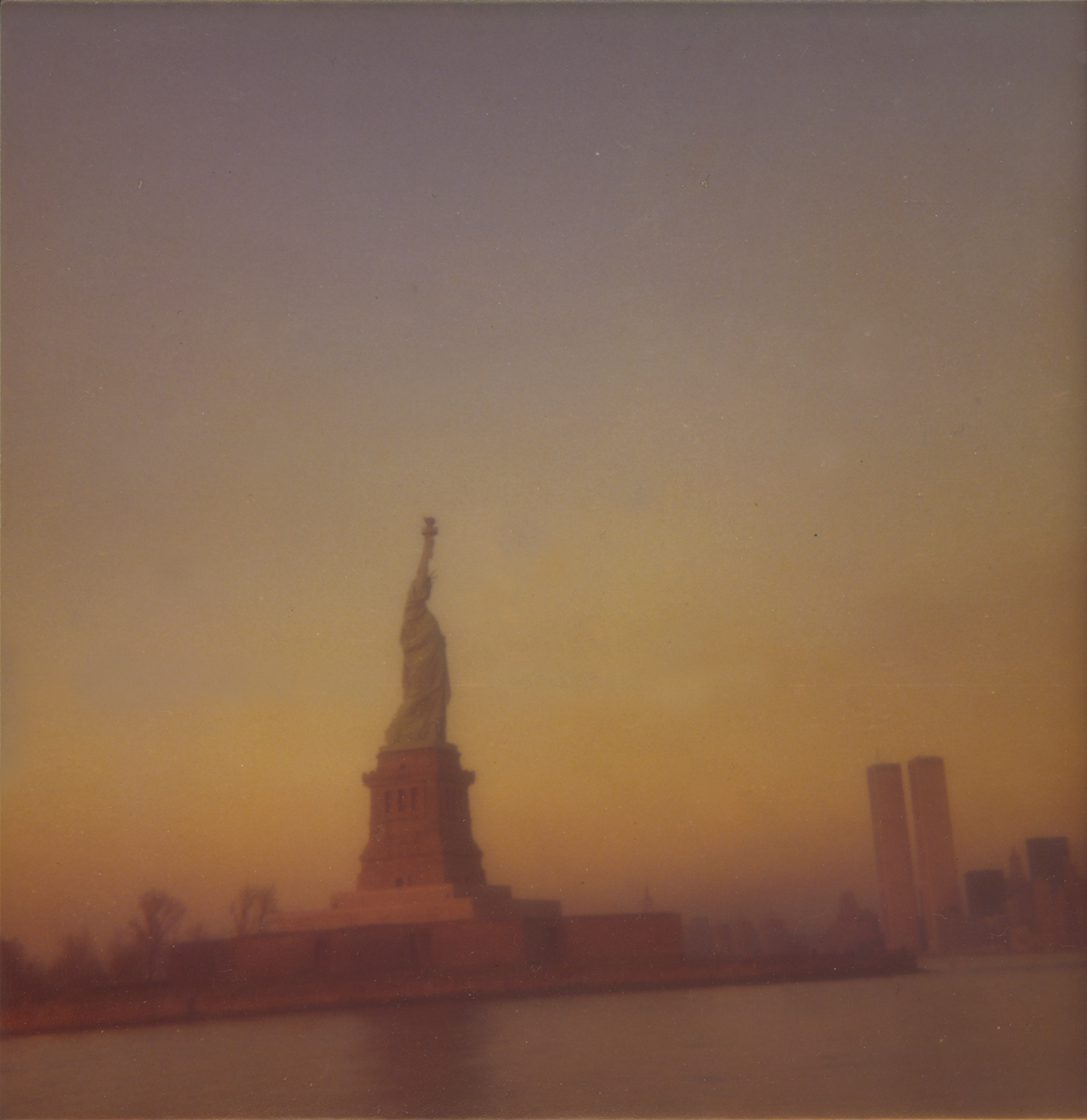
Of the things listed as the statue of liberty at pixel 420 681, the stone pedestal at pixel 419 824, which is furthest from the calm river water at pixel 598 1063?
the statue of liberty at pixel 420 681

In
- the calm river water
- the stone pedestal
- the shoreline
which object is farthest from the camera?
the stone pedestal

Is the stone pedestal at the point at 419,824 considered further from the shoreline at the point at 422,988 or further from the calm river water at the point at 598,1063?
the calm river water at the point at 598,1063

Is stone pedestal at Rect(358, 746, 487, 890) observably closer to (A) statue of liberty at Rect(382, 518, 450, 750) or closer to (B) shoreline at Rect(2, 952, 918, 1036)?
(A) statue of liberty at Rect(382, 518, 450, 750)

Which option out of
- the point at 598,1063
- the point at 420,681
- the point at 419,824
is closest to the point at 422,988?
the point at 419,824

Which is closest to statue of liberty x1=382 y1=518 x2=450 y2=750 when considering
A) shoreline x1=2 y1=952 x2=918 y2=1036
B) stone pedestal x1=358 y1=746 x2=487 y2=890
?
stone pedestal x1=358 y1=746 x2=487 y2=890

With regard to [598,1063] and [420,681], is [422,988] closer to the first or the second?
[420,681]
